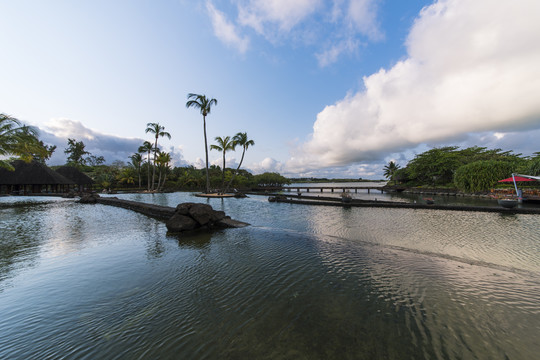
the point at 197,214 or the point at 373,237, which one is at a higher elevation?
the point at 197,214

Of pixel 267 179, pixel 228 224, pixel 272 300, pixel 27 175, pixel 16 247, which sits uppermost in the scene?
pixel 27 175

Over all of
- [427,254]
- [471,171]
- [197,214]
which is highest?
[471,171]

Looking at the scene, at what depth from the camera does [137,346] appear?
2762 millimetres

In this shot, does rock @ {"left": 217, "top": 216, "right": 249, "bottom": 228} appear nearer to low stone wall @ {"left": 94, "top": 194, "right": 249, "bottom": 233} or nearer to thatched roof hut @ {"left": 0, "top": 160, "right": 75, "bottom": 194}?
low stone wall @ {"left": 94, "top": 194, "right": 249, "bottom": 233}

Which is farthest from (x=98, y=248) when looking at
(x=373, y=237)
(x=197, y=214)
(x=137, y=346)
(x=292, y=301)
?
(x=373, y=237)

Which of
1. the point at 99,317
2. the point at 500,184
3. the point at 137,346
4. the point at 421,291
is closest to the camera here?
the point at 137,346

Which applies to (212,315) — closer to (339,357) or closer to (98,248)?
(339,357)

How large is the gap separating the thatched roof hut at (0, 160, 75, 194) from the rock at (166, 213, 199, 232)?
40.7 metres

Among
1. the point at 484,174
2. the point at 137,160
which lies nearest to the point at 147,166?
the point at 137,160

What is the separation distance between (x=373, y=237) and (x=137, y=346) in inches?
353

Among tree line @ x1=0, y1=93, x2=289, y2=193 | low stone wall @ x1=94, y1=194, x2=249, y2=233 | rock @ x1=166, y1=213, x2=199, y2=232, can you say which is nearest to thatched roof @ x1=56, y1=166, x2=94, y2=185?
tree line @ x1=0, y1=93, x2=289, y2=193

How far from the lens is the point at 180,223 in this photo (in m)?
10.1

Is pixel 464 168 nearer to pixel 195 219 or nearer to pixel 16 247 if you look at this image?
pixel 195 219

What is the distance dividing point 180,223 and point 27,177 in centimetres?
4271
